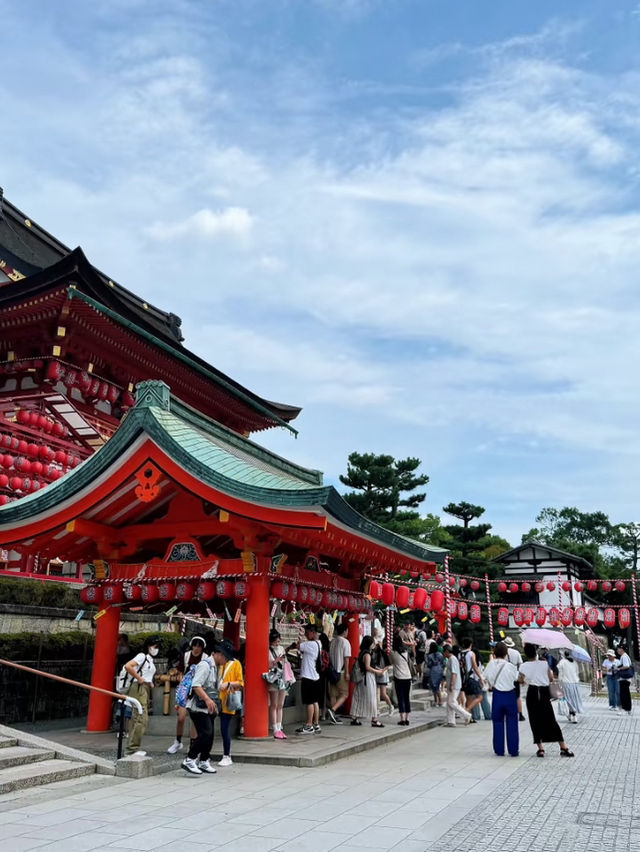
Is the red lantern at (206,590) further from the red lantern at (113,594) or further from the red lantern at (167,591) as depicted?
the red lantern at (113,594)

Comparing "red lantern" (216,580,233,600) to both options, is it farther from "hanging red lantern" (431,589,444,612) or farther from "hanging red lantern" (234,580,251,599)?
"hanging red lantern" (431,589,444,612)

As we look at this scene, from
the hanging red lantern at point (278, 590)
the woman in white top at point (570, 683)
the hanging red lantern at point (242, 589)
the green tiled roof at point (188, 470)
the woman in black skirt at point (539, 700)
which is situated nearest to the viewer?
the green tiled roof at point (188, 470)

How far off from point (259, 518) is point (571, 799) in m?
5.39

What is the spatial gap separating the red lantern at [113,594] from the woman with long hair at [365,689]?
4691 millimetres

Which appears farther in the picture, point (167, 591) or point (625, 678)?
point (625, 678)

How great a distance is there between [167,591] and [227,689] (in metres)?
3.09

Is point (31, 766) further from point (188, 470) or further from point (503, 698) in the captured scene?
point (503, 698)

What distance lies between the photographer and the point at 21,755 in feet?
30.0

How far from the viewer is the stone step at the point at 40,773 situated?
820 cm

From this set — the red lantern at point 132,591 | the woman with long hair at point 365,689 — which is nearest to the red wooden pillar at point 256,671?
the red lantern at point 132,591

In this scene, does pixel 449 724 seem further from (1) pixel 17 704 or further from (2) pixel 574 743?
(1) pixel 17 704

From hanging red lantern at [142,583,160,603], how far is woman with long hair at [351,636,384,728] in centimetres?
422

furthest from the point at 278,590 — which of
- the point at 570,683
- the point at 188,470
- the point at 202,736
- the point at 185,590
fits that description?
the point at 570,683

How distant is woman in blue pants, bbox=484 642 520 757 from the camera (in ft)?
36.4
